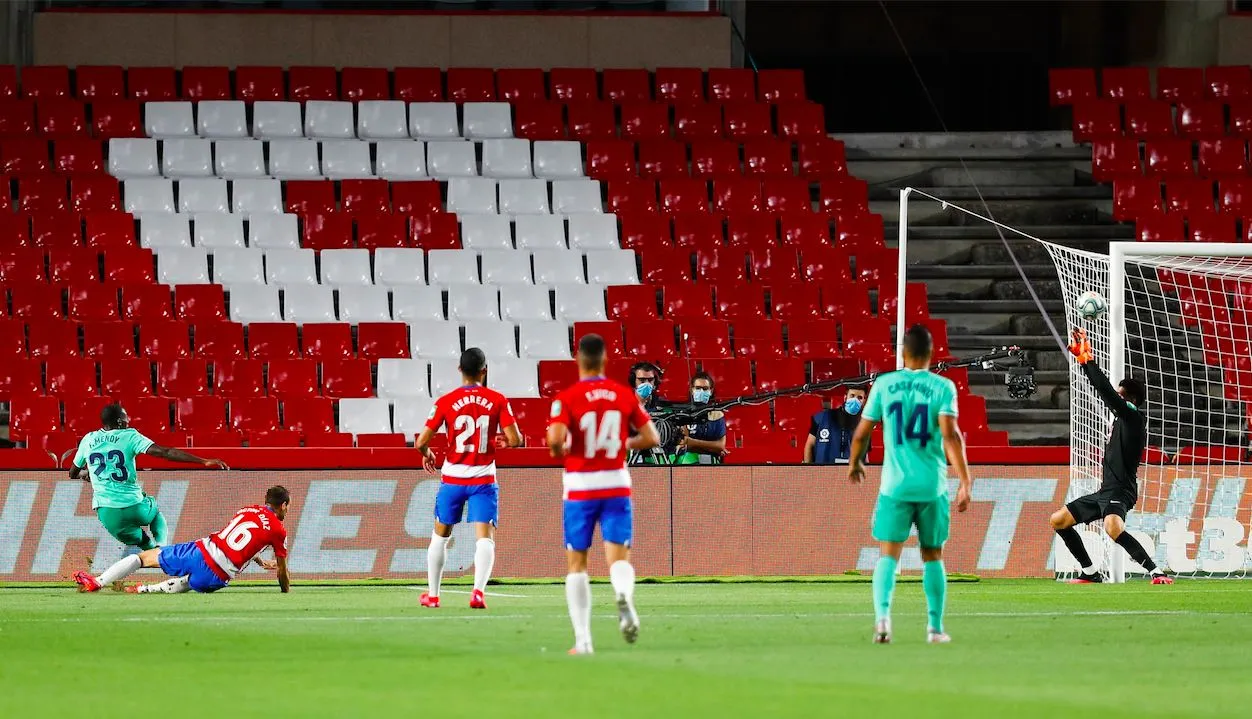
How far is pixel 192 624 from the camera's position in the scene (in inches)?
429

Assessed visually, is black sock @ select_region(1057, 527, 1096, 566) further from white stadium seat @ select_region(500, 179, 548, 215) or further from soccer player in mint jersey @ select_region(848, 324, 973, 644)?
white stadium seat @ select_region(500, 179, 548, 215)

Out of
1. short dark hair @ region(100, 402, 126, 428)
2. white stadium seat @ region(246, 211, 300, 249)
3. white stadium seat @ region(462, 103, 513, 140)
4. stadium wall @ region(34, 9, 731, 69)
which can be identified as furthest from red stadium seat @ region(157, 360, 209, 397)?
stadium wall @ region(34, 9, 731, 69)

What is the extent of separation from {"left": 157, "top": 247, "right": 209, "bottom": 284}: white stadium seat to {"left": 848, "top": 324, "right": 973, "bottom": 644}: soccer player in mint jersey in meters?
13.2

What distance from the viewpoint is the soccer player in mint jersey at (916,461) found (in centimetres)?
932

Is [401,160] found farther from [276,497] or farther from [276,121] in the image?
[276,497]

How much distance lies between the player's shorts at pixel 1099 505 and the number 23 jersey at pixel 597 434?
710cm

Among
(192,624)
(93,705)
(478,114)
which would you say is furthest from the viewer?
(478,114)

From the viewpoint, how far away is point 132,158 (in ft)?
75.6

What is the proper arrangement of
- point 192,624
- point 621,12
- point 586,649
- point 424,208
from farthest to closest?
point 621,12 < point 424,208 < point 192,624 < point 586,649

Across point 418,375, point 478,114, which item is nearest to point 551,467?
point 418,375

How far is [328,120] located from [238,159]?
147cm

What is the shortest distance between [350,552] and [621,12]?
12.1m

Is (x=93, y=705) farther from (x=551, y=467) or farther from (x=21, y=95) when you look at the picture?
(x=21, y=95)

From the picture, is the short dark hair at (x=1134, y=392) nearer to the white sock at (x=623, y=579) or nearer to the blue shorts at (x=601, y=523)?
the blue shorts at (x=601, y=523)
